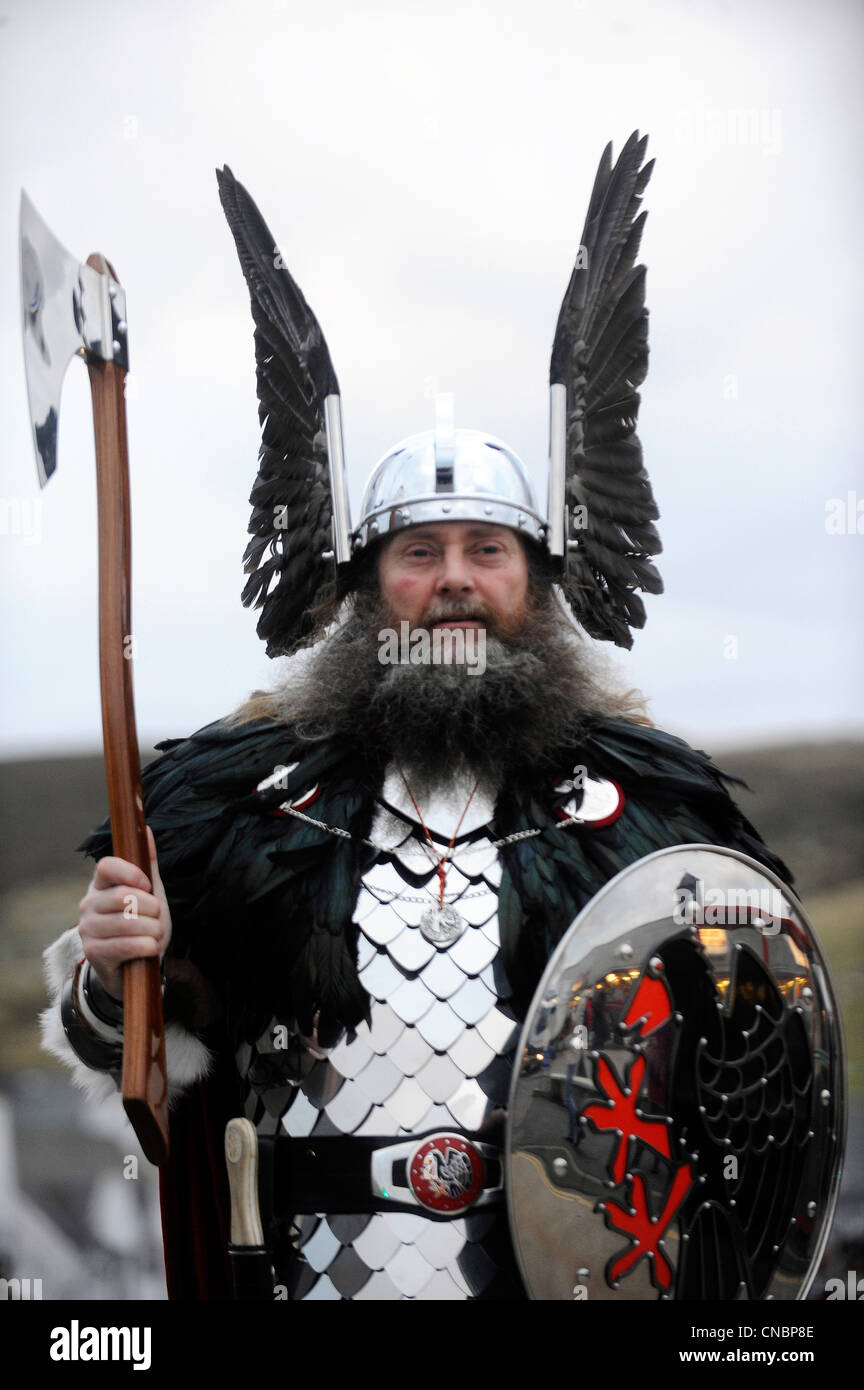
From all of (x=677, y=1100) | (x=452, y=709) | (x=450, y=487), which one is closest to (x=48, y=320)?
(x=450, y=487)

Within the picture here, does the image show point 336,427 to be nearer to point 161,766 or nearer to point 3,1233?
point 161,766

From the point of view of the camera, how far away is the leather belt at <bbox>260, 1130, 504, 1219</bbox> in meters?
2.40

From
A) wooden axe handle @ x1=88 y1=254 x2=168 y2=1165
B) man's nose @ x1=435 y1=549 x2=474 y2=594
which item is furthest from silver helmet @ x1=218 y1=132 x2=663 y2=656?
wooden axe handle @ x1=88 y1=254 x2=168 y2=1165

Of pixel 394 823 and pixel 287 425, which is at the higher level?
pixel 287 425

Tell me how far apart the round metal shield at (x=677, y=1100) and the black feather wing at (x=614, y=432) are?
809 mm

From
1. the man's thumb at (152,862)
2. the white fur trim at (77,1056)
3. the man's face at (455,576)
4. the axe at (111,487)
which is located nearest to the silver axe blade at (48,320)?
the axe at (111,487)

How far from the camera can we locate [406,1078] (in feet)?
8.07

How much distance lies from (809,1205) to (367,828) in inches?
44.7

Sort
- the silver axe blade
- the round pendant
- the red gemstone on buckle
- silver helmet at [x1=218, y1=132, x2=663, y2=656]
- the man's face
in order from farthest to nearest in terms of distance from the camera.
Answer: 1. silver helmet at [x1=218, y1=132, x2=663, y2=656]
2. the man's face
3. the round pendant
4. the red gemstone on buckle
5. the silver axe blade

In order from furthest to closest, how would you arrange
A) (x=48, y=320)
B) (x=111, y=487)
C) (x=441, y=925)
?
Answer: (x=441, y=925) → (x=111, y=487) → (x=48, y=320)

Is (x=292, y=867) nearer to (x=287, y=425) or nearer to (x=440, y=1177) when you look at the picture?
(x=440, y=1177)

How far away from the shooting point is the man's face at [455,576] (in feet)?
9.07

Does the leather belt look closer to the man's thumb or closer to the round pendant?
the round pendant

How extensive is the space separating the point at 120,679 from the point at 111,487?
1.16 feet
